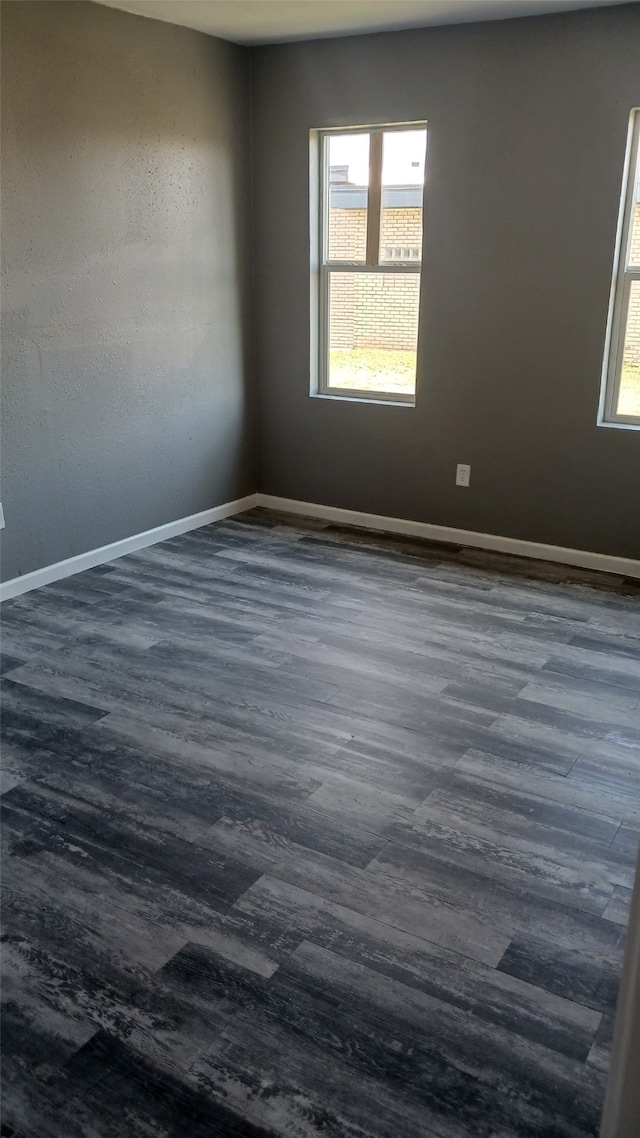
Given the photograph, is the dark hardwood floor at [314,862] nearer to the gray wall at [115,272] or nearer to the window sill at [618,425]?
the gray wall at [115,272]

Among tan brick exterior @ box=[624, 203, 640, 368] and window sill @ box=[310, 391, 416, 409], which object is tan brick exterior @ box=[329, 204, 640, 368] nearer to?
window sill @ box=[310, 391, 416, 409]

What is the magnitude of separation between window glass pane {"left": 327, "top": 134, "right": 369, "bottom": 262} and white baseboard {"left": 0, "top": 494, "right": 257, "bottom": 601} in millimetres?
1501

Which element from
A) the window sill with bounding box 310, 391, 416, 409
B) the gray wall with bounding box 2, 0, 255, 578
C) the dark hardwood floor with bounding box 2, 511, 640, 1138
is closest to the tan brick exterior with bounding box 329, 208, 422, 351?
the window sill with bounding box 310, 391, 416, 409

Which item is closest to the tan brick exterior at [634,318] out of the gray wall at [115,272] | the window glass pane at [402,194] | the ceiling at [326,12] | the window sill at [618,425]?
the window sill at [618,425]

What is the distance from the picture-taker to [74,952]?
193 cm

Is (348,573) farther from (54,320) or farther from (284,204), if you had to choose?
(284,204)

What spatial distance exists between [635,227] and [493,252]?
65 cm

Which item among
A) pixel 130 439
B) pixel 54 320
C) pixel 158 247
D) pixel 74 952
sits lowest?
pixel 74 952

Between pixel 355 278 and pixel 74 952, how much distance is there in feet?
12.6

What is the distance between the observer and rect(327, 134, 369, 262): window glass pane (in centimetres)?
465

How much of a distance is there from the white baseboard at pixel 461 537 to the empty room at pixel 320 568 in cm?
2

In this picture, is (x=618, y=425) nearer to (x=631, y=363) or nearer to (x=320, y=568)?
(x=631, y=363)

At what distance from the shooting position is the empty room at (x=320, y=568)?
5.75 ft

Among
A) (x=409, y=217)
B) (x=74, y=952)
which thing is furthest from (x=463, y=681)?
(x=409, y=217)
